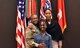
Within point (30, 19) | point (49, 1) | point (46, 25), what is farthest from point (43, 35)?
point (49, 1)

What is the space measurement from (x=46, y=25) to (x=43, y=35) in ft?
0.70

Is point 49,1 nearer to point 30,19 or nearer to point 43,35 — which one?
point 30,19

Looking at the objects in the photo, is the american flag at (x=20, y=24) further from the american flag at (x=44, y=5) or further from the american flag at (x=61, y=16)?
the american flag at (x=61, y=16)

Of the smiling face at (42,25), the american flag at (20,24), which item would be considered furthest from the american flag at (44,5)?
the smiling face at (42,25)

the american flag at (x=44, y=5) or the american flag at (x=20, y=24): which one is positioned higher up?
the american flag at (x=44, y=5)

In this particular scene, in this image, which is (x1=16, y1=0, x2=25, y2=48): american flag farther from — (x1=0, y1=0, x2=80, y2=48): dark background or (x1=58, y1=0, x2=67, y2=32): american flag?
(x1=58, y1=0, x2=67, y2=32): american flag

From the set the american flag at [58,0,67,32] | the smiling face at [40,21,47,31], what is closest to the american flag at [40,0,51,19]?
the american flag at [58,0,67,32]

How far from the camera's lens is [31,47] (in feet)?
14.7
